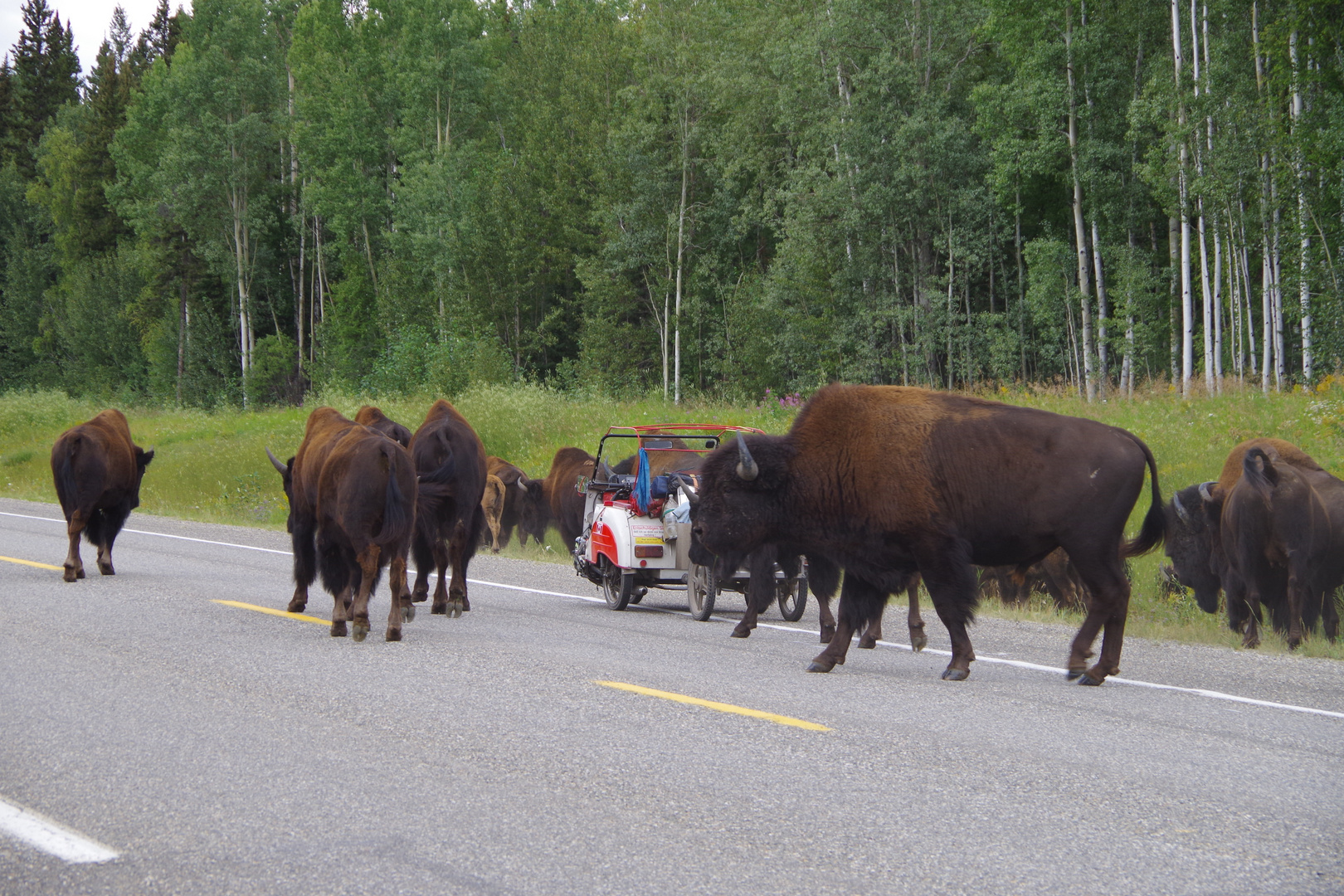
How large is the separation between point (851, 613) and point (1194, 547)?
16.1 ft

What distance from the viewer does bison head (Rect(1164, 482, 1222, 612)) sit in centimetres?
1117

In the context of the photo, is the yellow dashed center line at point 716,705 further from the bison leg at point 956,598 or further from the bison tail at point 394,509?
the bison tail at point 394,509

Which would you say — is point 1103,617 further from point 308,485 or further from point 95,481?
point 95,481

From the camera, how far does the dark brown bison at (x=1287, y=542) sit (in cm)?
977

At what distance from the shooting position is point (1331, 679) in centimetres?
813

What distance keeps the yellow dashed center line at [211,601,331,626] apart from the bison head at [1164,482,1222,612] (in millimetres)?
7656

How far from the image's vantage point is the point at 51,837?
445cm

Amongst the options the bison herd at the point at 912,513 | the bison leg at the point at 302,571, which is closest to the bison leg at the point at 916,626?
the bison herd at the point at 912,513

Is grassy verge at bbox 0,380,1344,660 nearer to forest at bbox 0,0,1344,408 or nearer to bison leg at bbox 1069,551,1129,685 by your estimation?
bison leg at bbox 1069,551,1129,685

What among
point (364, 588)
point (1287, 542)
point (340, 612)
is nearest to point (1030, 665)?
point (1287, 542)

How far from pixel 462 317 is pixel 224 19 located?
21636 millimetres

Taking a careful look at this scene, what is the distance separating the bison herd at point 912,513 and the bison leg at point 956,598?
0.5 inches

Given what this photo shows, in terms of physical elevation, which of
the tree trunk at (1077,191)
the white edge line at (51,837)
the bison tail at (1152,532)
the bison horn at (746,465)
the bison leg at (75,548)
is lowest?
the white edge line at (51,837)

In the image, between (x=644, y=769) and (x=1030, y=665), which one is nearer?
(x=644, y=769)
